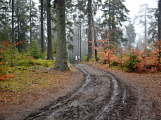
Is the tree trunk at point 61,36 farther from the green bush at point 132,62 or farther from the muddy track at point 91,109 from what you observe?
the muddy track at point 91,109

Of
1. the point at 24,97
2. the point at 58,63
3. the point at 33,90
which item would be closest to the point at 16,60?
the point at 58,63

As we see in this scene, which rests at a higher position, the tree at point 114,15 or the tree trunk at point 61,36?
the tree at point 114,15

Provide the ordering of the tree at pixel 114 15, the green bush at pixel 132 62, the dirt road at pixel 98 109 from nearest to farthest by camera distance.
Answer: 1. the dirt road at pixel 98 109
2. the green bush at pixel 132 62
3. the tree at pixel 114 15

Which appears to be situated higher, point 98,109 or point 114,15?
point 114,15

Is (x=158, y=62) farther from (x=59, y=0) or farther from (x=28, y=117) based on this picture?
(x=28, y=117)

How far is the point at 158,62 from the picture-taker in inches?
460

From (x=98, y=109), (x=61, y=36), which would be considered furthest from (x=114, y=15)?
(x=98, y=109)

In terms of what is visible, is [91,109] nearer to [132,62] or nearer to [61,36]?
[61,36]

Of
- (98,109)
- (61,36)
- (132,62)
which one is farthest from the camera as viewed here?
(132,62)

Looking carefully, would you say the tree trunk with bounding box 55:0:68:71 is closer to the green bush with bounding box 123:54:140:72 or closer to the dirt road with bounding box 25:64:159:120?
the green bush with bounding box 123:54:140:72

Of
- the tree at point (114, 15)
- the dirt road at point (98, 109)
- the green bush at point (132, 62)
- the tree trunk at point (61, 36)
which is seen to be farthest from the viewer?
the tree at point (114, 15)

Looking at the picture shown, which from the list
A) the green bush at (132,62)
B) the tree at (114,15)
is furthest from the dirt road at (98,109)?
the tree at (114,15)

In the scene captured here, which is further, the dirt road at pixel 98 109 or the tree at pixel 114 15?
the tree at pixel 114 15

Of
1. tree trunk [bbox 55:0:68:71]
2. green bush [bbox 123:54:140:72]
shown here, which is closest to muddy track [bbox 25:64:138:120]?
tree trunk [bbox 55:0:68:71]
